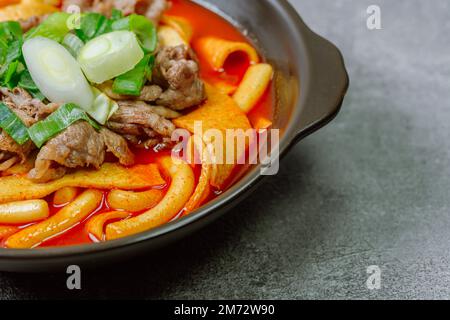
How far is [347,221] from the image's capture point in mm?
2834

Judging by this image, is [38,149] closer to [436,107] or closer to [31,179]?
[31,179]

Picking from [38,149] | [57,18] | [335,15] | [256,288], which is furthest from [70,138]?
[335,15]

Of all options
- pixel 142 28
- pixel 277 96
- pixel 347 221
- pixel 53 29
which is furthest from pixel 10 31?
pixel 347 221

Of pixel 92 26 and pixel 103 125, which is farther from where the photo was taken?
pixel 92 26

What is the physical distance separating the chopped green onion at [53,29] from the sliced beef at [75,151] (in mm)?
501

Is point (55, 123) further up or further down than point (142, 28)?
further down

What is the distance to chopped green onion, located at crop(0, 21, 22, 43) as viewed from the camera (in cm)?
279

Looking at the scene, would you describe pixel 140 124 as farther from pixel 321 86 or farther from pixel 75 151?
pixel 321 86

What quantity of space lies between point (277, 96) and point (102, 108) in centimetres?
78

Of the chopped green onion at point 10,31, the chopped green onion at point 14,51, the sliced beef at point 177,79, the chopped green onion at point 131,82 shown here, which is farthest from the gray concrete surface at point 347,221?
the chopped green onion at point 10,31

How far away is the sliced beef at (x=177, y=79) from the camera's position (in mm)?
2697

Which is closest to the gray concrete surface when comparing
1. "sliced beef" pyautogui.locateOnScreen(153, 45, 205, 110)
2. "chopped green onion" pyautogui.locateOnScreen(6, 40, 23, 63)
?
"sliced beef" pyautogui.locateOnScreen(153, 45, 205, 110)

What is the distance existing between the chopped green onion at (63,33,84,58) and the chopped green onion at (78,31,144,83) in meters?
0.08

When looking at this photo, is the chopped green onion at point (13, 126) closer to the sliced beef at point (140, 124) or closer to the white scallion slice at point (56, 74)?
the white scallion slice at point (56, 74)
